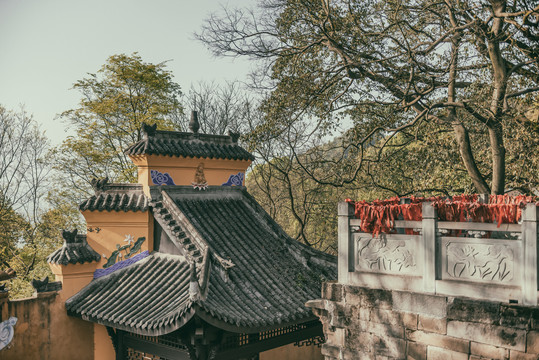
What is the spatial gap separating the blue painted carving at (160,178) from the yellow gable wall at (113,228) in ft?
2.84

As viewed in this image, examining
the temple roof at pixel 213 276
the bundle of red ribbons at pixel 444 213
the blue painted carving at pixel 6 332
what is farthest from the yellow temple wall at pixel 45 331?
the bundle of red ribbons at pixel 444 213

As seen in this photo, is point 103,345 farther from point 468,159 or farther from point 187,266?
point 468,159

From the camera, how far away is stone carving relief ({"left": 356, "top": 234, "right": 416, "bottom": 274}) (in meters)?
6.30

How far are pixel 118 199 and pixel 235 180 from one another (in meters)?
3.19

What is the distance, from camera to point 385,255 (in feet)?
21.3

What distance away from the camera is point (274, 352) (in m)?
12.3

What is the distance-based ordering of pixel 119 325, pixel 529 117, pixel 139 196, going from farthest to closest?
pixel 139 196 < pixel 529 117 < pixel 119 325

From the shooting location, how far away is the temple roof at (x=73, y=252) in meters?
11.0

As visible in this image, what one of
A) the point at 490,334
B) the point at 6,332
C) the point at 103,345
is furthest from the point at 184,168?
the point at 490,334

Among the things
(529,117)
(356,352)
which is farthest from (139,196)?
(529,117)

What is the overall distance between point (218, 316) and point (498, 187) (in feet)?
22.3

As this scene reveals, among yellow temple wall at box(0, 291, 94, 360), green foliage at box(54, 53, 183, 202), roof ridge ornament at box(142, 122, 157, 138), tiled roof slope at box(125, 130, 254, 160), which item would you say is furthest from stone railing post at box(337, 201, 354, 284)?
green foliage at box(54, 53, 183, 202)

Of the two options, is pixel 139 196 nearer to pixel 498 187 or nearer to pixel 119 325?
pixel 119 325

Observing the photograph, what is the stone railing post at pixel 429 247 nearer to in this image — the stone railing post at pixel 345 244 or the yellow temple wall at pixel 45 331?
the stone railing post at pixel 345 244
